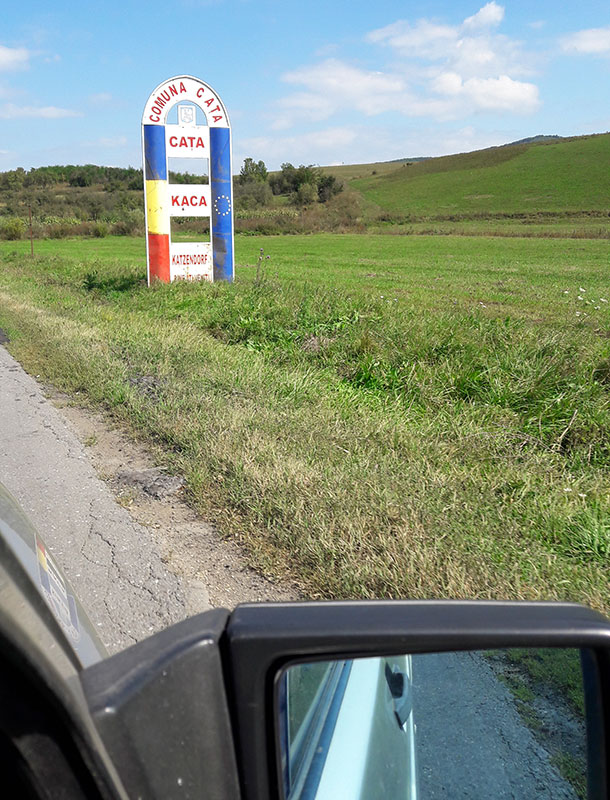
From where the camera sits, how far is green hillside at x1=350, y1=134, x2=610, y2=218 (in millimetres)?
64688

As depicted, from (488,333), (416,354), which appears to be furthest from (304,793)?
(488,333)

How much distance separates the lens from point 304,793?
1059mm

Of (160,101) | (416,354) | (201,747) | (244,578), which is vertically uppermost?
(160,101)

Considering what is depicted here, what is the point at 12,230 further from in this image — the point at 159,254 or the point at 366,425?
the point at 366,425

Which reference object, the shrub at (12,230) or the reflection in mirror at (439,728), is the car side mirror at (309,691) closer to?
the reflection in mirror at (439,728)

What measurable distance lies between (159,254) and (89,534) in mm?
9159

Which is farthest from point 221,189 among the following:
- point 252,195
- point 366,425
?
point 252,195

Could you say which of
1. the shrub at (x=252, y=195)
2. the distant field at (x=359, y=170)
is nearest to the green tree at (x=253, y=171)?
the shrub at (x=252, y=195)

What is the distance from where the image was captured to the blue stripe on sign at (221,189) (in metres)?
12.6

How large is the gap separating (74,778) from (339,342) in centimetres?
706

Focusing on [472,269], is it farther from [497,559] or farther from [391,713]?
[391,713]

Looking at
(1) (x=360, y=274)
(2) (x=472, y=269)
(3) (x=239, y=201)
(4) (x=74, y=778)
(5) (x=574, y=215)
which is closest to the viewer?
(4) (x=74, y=778)

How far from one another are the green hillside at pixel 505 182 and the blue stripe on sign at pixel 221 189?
172ft

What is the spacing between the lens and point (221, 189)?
12664mm
